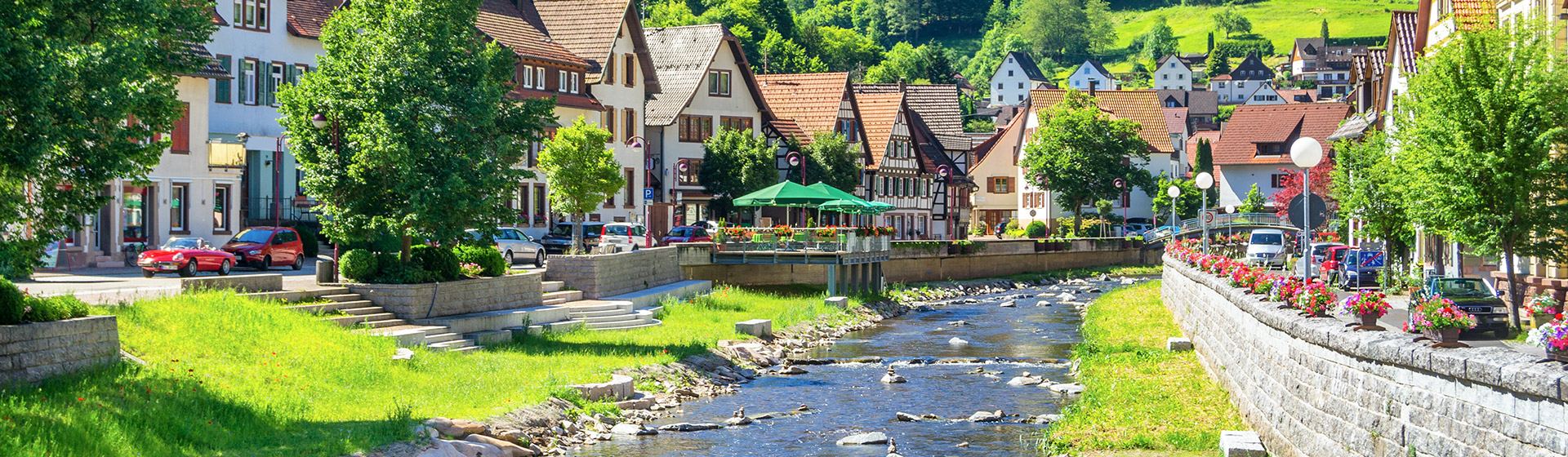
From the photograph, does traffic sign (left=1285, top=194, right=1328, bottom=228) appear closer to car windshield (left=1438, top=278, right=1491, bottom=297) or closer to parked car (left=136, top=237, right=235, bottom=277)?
car windshield (left=1438, top=278, right=1491, bottom=297)

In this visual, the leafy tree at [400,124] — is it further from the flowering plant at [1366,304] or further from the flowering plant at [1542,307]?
the flowering plant at [1542,307]

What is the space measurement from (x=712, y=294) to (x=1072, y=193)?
49.2m

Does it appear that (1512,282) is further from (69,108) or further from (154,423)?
(69,108)

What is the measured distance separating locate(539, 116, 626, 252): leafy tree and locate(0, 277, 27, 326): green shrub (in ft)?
106

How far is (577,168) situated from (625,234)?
5.36m

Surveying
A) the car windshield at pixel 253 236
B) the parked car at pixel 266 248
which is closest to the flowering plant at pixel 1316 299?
the parked car at pixel 266 248

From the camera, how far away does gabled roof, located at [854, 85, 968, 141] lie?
332ft

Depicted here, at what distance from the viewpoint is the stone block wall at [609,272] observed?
38438 mm

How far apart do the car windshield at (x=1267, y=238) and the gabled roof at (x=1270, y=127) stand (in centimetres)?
3701

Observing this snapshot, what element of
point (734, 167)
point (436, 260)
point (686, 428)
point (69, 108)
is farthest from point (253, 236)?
point (734, 167)

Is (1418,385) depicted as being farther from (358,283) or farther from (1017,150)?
(1017,150)

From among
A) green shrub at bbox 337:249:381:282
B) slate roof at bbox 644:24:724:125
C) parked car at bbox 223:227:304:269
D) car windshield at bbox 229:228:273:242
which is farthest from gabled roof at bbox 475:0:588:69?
green shrub at bbox 337:249:381:282

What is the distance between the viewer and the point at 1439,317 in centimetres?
1216

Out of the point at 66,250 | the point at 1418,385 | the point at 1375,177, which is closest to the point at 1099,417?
the point at 1418,385
